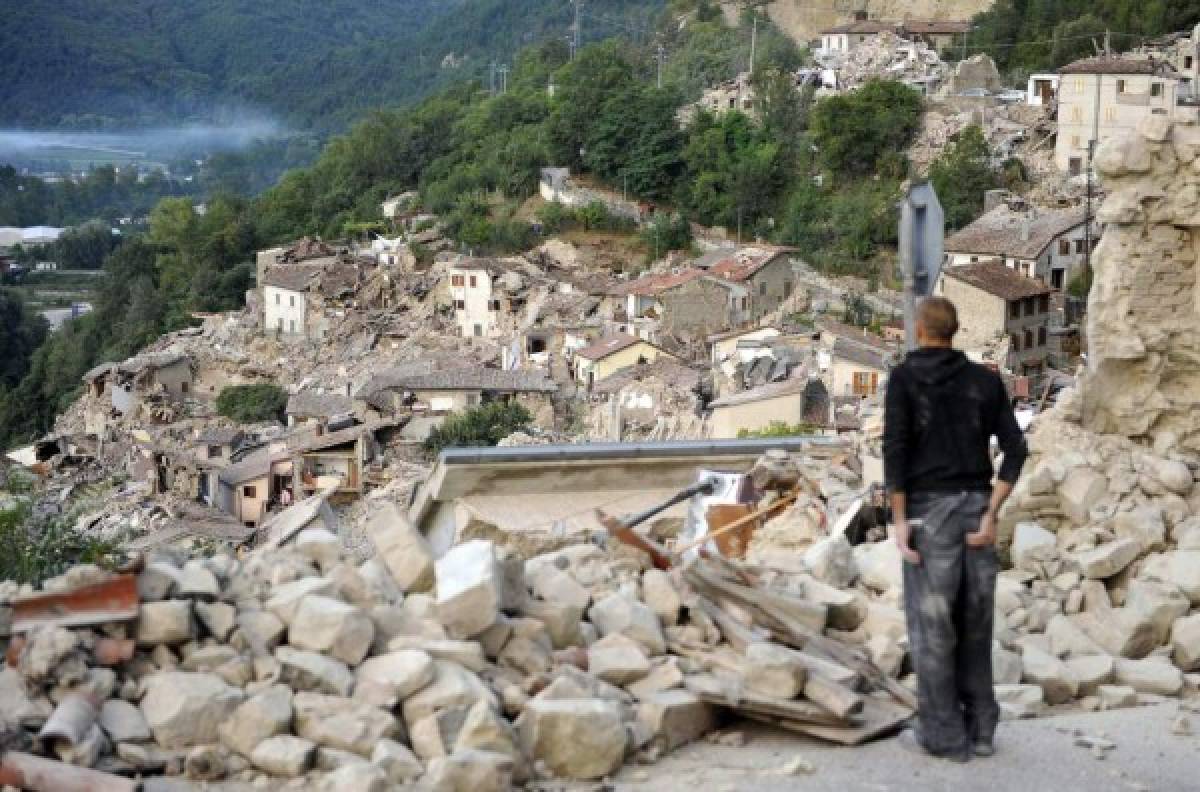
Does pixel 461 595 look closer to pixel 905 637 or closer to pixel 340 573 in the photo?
pixel 340 573

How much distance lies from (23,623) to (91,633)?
21 cm

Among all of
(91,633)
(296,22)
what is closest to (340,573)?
(91,633)

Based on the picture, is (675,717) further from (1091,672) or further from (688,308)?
(688,308)

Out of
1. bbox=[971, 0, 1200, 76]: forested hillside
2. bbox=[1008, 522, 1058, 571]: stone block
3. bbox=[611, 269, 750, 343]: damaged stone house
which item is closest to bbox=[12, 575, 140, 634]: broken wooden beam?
bbox=[1008, 522, 1058, 571]: stone block

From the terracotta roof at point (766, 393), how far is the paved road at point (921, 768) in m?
19.6

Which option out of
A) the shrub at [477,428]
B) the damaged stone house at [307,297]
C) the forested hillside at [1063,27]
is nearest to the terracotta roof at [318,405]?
the shrub at [477,428]

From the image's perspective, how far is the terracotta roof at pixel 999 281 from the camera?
105ft

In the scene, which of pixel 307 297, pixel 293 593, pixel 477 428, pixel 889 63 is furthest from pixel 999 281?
pixel 293 593

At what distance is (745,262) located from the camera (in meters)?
42.6

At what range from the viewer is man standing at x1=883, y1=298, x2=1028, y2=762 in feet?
17.6

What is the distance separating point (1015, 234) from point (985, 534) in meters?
33.5

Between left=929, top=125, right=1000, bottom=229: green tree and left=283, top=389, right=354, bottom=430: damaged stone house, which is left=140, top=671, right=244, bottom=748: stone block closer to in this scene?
left=283, top=389, right=354, bottom=430: damaged stone house

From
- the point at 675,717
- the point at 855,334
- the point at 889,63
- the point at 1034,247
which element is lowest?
the point at 855,334

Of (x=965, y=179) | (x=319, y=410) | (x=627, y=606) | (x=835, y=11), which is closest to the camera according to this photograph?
(x=627, y=606)
